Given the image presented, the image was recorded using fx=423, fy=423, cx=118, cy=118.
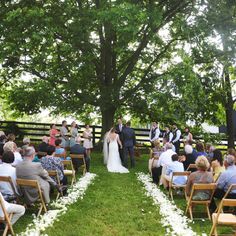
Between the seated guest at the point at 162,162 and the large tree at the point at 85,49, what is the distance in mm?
4926

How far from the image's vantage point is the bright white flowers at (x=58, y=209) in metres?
8.24

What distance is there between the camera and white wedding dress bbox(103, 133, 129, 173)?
696 inches

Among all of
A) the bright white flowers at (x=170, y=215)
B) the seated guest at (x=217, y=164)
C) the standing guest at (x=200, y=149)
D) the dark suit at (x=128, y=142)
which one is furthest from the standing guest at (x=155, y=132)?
the seated guest at (x=217, y=164)

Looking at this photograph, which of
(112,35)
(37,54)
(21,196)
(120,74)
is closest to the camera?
(21,196)

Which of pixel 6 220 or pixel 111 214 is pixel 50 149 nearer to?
pixel 111 214

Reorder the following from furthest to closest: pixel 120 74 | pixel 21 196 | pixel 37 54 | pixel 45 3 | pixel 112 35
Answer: pixel 120 74
pixel 112 35
pixel 45 3
pixel 37 54
pixel 21 196

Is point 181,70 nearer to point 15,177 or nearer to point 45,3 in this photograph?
point 45,3

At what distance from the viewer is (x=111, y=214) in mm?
9758

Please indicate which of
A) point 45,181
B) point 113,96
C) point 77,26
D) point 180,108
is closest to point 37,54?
point 77,26

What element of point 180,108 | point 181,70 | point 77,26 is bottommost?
point 180,108

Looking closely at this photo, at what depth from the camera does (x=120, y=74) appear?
80.3 feet

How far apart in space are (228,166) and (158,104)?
37.1ft

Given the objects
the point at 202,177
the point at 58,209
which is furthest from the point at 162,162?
the point at 58,209

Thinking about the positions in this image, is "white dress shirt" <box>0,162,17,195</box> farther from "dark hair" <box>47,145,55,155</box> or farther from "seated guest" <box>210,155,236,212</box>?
"seated guest" <box>210,155,236,212</box>
